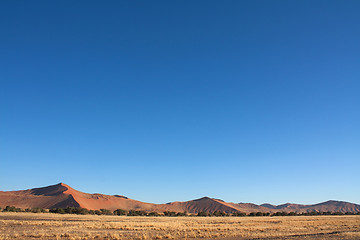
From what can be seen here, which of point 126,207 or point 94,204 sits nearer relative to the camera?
point 94,204

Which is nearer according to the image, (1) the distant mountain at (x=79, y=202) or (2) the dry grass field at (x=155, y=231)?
(2) the dry grass field at (x=155, y=231)

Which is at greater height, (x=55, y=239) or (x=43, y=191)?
(x=43, y=191)

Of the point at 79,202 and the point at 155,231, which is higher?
the point at 79,202

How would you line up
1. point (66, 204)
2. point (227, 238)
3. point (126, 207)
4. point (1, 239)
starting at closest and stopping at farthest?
point (1, 239) < point (227, 238) < point (66, 204) < point (126, 207)

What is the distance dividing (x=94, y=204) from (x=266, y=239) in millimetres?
134192

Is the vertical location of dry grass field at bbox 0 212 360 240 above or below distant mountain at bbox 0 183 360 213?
below

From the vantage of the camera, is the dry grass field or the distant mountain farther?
the distant mountain

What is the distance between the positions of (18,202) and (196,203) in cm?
10045

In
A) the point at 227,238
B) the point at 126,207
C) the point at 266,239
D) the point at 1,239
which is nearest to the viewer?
the point at 1,239

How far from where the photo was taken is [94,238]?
24.5 m

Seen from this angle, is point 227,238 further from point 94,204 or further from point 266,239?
point 94,204

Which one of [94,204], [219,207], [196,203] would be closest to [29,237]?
[94,204]

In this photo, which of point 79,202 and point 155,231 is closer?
point 155,231

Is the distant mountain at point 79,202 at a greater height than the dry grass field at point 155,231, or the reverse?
the distant mountain at point 79,202
